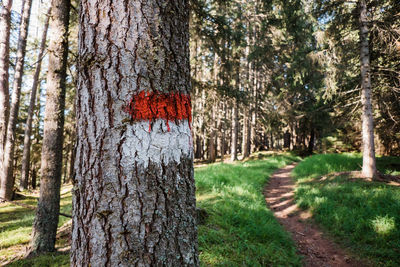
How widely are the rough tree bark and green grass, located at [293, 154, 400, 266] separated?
171 inches

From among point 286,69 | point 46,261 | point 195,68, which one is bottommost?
point 46,261

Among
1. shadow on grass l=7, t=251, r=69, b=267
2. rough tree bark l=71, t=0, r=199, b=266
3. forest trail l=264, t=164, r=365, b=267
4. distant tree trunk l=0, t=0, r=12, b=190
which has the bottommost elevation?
forest trail l=264, t=164, r=365, b=267

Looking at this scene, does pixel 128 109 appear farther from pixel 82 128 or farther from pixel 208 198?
pixel 208 198

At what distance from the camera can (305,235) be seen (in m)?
4.71

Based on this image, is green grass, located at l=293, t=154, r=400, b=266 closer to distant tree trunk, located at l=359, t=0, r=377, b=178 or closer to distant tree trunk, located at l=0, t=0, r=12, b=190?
distant tree trunk, located at l=359, t=0, r=377, b=178

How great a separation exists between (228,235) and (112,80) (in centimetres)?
358

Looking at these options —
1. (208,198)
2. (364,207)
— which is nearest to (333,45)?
(364,207)

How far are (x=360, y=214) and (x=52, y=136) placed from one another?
6.50m

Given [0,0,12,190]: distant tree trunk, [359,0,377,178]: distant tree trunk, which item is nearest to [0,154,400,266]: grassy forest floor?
[359,0,377,178]: distant tree trunk

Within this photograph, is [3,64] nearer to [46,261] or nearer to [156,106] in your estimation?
[46,261]

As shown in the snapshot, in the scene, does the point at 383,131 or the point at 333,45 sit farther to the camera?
the point at 383,131

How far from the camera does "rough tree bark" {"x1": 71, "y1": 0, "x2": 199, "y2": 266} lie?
1102 millimetres

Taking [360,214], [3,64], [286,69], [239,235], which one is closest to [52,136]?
[239,235]

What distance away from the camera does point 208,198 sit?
18.1 feet
